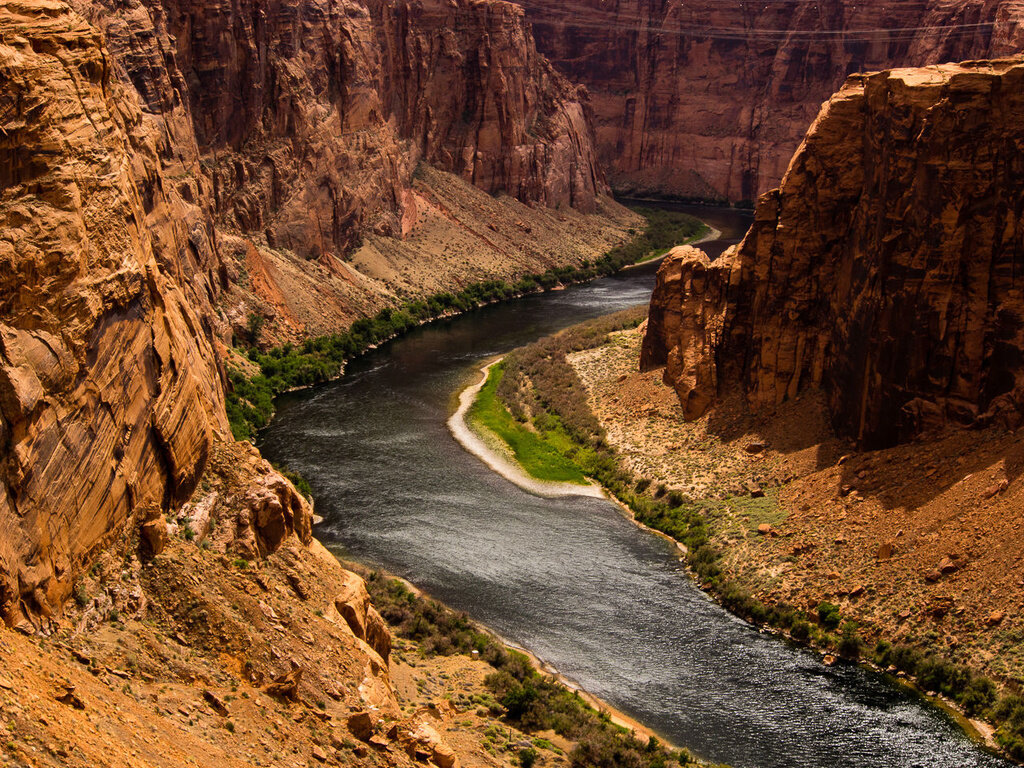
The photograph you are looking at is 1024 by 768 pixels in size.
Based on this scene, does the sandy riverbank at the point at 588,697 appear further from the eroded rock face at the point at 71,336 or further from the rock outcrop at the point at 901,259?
the rock outcrop at the point at 901,259

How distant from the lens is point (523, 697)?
37.7 m

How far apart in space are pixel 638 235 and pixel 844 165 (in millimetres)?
87463

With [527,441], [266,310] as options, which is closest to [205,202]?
[266,310]

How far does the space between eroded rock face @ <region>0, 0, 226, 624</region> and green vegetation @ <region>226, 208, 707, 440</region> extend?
32.7m

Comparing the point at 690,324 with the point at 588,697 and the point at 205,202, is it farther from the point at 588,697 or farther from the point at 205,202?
the point at 205,202

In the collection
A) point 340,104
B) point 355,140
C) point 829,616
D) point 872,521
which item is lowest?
point 829,616

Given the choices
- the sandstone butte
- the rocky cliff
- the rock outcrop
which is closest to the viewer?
the sandstone butte

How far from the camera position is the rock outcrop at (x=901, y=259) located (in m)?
49.3

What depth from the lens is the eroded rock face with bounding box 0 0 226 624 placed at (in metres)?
26.2

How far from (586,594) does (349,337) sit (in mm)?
45660

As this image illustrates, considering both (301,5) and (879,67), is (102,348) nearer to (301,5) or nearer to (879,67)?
(301,5)

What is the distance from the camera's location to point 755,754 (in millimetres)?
38531

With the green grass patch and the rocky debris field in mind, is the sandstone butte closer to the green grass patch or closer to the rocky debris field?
the rocky debris field

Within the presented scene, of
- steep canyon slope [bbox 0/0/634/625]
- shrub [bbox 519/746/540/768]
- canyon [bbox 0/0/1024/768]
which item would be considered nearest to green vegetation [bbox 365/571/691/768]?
shrub [bbox 519/746/540/768]
